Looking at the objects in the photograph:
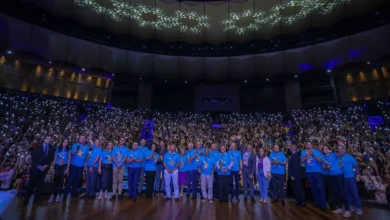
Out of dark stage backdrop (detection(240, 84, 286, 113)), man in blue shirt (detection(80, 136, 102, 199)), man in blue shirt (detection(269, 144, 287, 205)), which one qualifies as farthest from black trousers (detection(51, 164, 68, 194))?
dark stage backdrop (detection(240, 84, 286, 113))

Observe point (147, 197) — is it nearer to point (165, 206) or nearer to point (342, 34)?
point (165, 206)

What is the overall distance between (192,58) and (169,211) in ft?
54.8

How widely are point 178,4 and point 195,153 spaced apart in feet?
51.3

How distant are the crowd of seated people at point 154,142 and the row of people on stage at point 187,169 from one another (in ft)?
→ 0.11

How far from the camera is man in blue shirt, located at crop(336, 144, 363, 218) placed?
15.8 feet

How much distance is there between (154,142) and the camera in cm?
751

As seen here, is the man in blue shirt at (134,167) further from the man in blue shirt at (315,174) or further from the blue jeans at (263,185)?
the man in blue shirt at (315,174)

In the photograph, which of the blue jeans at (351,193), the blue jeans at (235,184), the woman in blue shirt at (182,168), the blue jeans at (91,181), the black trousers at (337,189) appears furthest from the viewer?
the woman in blue shirt at (182,168)

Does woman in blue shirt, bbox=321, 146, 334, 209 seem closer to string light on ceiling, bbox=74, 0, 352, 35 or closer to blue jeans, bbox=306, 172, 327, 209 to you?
blue jeans, bbox=306, 172, 327, 209

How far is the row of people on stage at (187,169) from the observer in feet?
17.8

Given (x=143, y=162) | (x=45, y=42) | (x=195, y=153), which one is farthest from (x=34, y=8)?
(x=195, y=153)

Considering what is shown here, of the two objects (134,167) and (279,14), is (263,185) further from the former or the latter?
(279,14)

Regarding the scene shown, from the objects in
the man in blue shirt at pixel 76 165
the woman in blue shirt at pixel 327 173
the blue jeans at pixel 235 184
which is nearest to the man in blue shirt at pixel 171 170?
the blue jeans at pixel 235 184

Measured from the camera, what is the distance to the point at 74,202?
5.36 m
